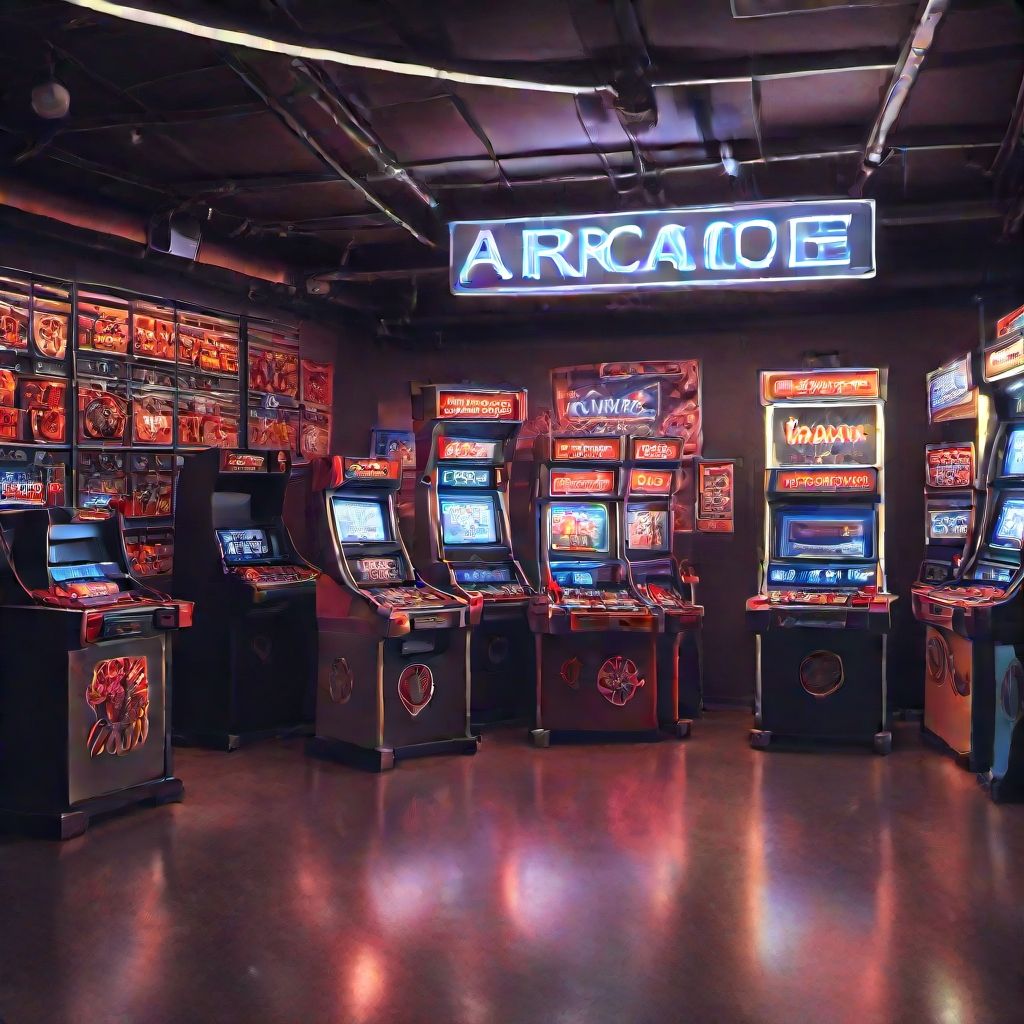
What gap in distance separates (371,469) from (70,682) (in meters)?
A: 2.15

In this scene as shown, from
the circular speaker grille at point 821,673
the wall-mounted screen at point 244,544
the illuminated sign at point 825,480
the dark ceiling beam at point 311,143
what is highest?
the dark ceiling beam at point 311,143

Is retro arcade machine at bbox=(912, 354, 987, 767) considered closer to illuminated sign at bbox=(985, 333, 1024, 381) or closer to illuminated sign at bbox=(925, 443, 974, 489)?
illuminated sign at bbox=(925, 443, 974, 489)

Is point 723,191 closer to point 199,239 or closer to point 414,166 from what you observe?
point 414,166

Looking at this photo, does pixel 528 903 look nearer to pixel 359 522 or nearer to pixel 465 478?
pixel 359 522

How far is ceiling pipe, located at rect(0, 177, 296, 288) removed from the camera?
17.4 feet

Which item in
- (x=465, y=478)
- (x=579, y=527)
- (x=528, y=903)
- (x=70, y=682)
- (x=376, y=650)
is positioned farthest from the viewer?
(x=465, y=478)

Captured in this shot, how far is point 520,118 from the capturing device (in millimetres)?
5137

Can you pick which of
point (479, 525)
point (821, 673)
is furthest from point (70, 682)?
point (821, 673)

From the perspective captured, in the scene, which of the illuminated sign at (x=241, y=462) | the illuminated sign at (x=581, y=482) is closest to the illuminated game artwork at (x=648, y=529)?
the illuminated sign at (x=581, y=482)

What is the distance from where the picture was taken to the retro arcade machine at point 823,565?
5.61 m

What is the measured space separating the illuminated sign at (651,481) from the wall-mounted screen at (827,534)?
30.5 inches

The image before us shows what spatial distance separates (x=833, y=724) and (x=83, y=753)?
4.08m

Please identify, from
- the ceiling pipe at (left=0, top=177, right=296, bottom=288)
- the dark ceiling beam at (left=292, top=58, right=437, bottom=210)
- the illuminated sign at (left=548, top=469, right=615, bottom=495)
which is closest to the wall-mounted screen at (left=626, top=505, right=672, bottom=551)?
the illuminated sign at (left=548, top=469, right=615, bottom=495)

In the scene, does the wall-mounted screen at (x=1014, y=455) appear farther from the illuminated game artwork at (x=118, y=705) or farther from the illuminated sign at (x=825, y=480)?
the illuminated game artwork at (x=118, y=705)
